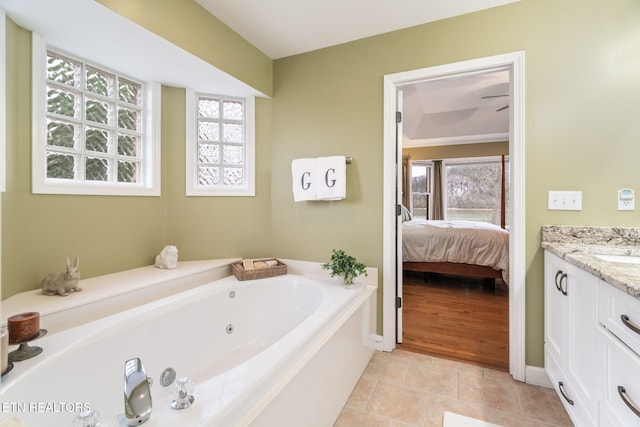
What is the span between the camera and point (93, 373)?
4.17ft

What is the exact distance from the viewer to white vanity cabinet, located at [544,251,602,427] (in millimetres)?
1191

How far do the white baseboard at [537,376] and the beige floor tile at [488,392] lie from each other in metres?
0.13

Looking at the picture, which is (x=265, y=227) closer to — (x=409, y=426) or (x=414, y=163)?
(x=409, y=426)

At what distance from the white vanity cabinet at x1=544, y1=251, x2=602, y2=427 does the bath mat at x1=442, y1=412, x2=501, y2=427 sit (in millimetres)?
398

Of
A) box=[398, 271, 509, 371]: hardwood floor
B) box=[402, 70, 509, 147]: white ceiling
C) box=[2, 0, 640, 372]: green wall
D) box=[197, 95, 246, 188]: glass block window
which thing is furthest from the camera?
box=[402, 70, 509, 147]: white ceiling

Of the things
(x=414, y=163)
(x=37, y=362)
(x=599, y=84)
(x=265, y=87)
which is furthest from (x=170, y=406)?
(x=414, y=163)

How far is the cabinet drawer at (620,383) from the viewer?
35.3 inches

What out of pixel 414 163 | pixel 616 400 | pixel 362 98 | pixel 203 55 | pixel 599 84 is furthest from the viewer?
pixel 414 163

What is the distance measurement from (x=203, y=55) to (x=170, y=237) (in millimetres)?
1384

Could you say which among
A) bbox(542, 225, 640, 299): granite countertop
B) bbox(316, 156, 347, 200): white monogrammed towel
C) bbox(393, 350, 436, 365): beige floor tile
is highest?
bbox(316, 156, 347, 200): white monogrammed towel

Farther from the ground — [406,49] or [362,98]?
[406,49]

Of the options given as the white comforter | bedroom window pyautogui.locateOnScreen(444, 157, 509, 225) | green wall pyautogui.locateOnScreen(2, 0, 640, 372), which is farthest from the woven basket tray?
bedroom window pyautogui.locateOnScreen(444, 157, 509, 225)

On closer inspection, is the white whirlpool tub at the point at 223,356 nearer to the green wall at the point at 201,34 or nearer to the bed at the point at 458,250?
the green wall at the point at 201,34

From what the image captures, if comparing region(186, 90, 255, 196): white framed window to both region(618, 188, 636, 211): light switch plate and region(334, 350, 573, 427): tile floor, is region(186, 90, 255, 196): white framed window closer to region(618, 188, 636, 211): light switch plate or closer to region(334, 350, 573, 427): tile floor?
region(334, 350, 573, 427): tile floor
